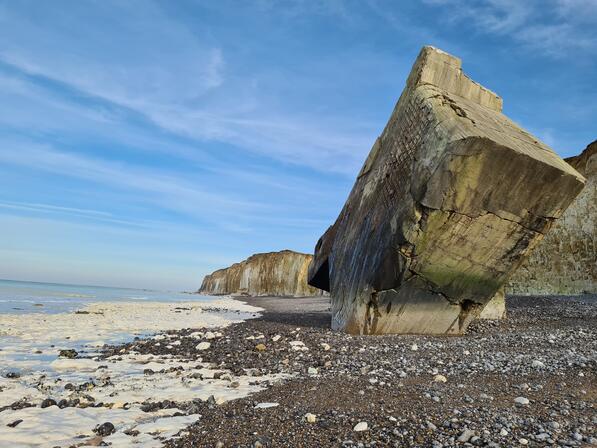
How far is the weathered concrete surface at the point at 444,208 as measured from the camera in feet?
22.7

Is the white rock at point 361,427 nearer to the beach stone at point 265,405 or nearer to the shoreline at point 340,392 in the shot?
the shoreline at point 340,392

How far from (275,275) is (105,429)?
159ft

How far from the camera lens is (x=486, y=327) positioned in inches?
382

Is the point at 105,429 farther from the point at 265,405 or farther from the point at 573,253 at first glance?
the point at 573,253

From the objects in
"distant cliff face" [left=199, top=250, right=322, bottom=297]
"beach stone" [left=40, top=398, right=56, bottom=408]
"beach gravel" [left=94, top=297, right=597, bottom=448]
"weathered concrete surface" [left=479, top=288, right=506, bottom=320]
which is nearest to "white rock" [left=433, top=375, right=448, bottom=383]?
"beach gravel" [left=94, top=297, right=597, bottom=448]

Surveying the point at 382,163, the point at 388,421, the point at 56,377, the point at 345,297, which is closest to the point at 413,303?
the point at 345,297

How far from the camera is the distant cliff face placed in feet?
164

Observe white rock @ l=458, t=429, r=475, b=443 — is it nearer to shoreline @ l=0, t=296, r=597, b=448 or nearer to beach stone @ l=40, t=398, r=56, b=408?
shoreline @ l=0, t=296, r=597, b=448

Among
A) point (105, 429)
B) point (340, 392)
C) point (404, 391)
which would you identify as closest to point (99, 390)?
point (105, 429)

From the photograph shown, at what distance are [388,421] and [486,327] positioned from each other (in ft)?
22.8

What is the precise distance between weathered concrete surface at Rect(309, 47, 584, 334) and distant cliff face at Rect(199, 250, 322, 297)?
40.2 m

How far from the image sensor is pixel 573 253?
2089cm

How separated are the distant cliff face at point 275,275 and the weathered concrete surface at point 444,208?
40.2 m

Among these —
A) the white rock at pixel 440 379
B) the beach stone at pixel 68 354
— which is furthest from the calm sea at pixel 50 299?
the white rock at pixel 440 379
